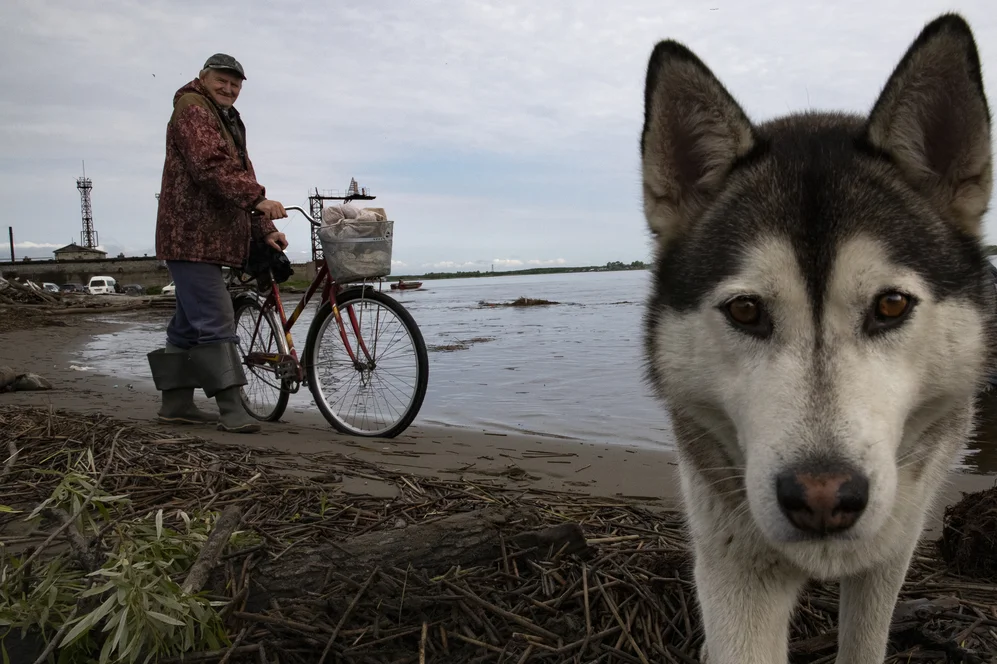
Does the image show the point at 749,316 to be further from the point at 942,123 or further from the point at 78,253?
the point at 78,253

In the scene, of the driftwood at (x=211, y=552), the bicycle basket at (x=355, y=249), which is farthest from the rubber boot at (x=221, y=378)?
the driftwood at (x=211, y=552)

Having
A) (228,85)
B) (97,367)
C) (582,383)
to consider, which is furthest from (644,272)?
(97,367)

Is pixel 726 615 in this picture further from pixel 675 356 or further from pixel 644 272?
pixel 644 272

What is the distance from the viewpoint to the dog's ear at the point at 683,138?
6.65 ft

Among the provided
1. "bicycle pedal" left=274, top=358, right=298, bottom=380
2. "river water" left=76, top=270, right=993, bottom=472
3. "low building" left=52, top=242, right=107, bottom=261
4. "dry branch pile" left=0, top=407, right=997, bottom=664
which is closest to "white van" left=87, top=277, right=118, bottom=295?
"low building" left=52, top=242, right=107, bottom=261

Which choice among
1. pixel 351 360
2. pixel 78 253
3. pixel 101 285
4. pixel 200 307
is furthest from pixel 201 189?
pixel 78 253

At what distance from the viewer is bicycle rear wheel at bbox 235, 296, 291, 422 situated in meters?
5.88

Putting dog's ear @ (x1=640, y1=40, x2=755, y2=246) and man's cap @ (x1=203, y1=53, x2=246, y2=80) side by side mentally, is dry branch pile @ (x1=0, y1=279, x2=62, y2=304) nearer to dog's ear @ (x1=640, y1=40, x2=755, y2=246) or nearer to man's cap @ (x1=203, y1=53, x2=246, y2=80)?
man's cap @ (x1=203, y1=53, x2=246, y2=80)

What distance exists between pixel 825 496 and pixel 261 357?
5.35 metres

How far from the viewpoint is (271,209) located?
5.05 metres

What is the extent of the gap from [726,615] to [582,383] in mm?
6127

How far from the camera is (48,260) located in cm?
6544

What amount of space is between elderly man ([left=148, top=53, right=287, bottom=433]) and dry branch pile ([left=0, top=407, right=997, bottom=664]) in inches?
86.9

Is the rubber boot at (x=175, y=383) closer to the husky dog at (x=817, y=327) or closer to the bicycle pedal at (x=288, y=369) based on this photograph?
the bicycle pedal at (x=288, y=369)
